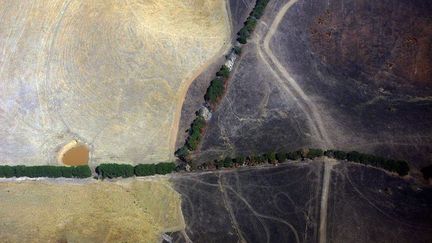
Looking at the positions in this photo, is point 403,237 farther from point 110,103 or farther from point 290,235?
point 110,103

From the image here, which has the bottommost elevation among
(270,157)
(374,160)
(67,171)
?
(67,171)

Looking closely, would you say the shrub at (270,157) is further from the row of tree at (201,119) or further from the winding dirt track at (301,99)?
the row of tree at (201,119)

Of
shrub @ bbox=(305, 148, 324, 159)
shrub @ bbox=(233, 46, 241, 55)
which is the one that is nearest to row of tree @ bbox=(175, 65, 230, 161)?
shrub @ bbox=(233, 46, 241, 55)

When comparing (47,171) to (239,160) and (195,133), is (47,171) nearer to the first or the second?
(195,133)

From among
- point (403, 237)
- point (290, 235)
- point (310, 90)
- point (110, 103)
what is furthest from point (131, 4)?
point (403, 237)

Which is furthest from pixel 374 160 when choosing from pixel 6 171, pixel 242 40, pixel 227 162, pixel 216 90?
pixel 6 171

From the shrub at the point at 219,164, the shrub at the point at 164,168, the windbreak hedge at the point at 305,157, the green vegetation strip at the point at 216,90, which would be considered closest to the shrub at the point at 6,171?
the shrub at the point at 164,168

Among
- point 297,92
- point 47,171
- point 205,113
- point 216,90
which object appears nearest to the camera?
point 47,171
